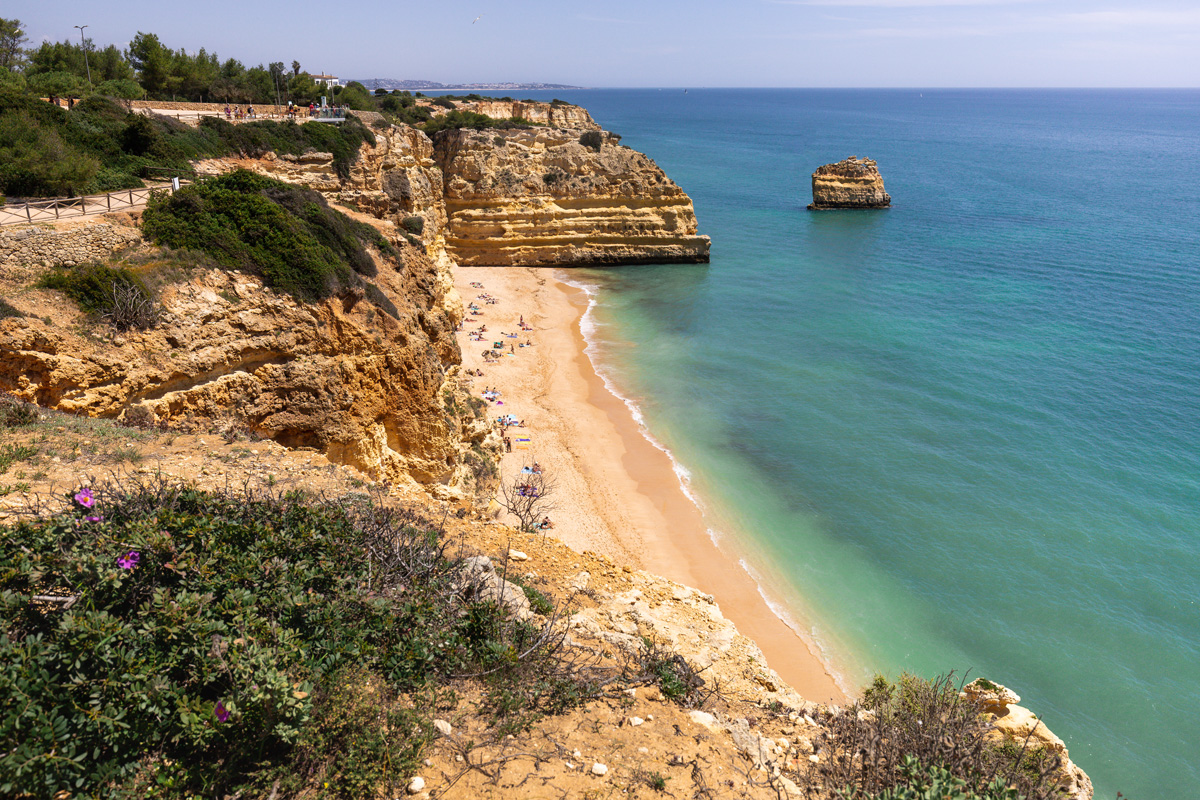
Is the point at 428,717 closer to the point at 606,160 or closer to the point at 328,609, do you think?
the point at 328,609

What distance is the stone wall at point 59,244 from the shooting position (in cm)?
1233

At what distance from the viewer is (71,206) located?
15438mm

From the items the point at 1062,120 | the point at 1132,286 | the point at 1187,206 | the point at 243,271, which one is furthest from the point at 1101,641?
the point at 1062,120

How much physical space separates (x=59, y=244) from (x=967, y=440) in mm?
31368

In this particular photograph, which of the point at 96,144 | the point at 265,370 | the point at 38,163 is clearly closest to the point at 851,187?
the point at 96,144

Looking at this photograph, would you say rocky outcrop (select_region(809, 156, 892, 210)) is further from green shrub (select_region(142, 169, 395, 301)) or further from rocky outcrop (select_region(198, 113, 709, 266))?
green shrub (select_region(142, 169, 395, 301))

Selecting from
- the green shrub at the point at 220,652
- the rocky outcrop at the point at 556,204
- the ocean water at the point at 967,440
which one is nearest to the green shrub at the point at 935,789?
the green shrub at the point at 220,652

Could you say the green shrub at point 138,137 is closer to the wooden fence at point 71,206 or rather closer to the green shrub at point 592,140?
the wooden fence at point 71,206

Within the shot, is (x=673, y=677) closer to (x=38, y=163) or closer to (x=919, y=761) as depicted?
(x=919, y=761)

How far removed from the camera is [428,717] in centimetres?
643

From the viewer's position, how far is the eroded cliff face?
1169 cm

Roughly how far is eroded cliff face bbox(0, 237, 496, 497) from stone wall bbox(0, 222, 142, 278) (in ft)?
3.08

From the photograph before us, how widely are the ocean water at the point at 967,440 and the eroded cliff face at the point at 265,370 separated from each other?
480 inches

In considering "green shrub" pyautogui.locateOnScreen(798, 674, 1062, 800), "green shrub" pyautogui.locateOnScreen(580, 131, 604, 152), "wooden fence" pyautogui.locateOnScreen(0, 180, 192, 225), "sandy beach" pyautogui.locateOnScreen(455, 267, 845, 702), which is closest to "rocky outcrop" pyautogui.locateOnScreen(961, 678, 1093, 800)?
"green shrub" pyautogui.locateOnScreen(798, 674, 1062, 800)
